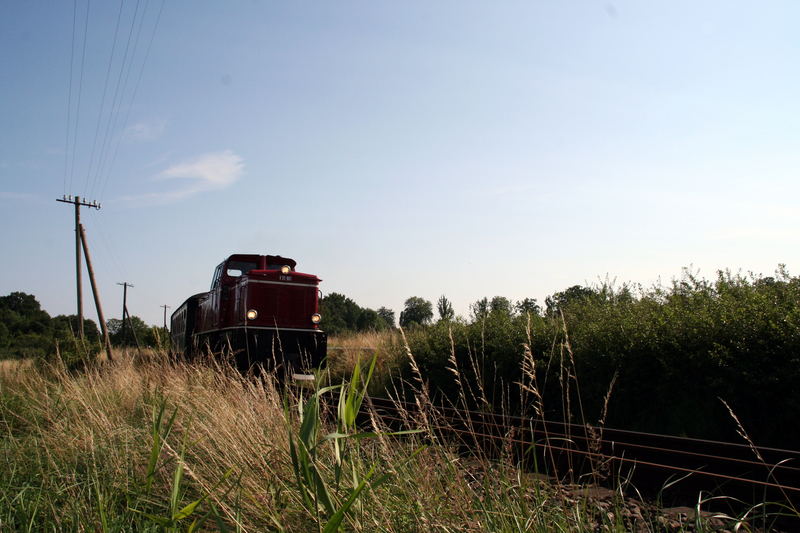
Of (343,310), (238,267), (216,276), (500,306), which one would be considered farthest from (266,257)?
(343,310)

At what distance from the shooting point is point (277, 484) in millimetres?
3166

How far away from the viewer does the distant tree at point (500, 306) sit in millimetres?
12113

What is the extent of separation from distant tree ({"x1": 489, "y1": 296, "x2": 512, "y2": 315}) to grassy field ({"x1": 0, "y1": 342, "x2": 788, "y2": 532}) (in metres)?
7.41

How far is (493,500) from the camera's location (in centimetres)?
274

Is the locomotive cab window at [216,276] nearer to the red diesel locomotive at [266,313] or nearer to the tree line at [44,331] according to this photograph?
the red diesel locomotive at [266,313]

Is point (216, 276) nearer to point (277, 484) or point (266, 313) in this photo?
point (266, 313)

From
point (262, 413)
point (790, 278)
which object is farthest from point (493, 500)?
point (790, 278)

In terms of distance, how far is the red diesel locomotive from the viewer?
40.3 ft

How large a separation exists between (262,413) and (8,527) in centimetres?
184

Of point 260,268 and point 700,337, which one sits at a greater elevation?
point 260,268

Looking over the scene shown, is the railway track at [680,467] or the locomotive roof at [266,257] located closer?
the railway track at [680,467]

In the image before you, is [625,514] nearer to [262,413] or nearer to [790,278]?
[262,413]

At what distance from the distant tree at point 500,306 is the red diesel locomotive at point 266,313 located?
12.7 feet

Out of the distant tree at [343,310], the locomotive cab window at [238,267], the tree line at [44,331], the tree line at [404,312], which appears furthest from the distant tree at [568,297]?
the distant tree at [343,310]
